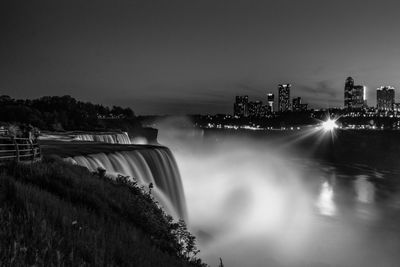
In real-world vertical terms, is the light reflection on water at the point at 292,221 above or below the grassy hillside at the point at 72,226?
below

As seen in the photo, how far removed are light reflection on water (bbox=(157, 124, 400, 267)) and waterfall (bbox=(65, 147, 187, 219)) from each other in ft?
10.1

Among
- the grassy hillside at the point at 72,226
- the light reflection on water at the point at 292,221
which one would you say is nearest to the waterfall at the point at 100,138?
the light reflection on water at the point at 292,221

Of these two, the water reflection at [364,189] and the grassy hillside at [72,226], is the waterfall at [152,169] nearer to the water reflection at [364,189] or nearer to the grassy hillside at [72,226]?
Result: the grassy hillside at [72,226]

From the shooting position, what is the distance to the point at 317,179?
6062cm

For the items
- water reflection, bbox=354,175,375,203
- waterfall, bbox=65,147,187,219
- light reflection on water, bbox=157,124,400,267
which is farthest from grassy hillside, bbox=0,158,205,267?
water reflection, bbox=354,175,375,203

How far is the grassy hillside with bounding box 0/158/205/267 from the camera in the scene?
16.5 ft

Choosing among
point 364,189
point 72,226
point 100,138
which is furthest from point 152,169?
point 364,189

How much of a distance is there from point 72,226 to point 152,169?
55.3ft

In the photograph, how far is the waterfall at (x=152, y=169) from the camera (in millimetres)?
19188

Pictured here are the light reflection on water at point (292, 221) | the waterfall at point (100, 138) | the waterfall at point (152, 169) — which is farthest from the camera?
the waterfall at point (100, 138)

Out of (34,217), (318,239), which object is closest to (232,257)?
(318,239)

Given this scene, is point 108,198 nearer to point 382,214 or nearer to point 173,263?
point 173,263

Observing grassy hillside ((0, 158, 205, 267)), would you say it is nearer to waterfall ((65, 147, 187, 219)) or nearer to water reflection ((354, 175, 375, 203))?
waterfall ((65, 147, 187, 219))

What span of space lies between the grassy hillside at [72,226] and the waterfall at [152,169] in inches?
283
